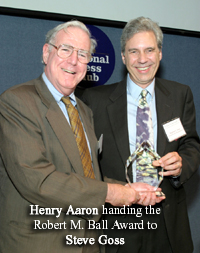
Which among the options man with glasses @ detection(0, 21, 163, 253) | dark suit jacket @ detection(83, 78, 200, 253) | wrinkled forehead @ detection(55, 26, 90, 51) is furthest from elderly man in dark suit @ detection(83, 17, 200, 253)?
wrinkled forehead @ detection(55, 26, 90, 51)

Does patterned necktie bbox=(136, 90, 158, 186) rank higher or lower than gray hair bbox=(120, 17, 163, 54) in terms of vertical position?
lower

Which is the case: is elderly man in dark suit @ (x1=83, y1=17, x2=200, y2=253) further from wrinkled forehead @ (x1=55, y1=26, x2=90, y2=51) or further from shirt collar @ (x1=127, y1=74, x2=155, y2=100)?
wrinkled forehead @ (x1=55, y1=26, x2=90, y2=51)

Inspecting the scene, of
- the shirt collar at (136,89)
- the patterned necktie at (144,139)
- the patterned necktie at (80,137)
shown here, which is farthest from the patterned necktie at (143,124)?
the patterned necktie at (80,137)

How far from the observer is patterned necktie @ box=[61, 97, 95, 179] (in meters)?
1.51

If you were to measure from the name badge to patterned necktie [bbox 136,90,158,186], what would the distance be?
0.12 metres

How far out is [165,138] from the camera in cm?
187

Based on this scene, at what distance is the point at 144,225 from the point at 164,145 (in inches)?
21.5

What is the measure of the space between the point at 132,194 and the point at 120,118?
0.59 meters

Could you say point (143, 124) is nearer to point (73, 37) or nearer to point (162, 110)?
point (162, 110)

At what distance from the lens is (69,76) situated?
5.36ft

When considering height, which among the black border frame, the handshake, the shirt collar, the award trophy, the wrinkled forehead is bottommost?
the handshake

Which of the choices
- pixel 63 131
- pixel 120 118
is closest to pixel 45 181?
Result: pixel 63 131

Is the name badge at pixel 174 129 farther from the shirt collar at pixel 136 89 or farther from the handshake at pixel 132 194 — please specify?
the handshake at pixel 132 194

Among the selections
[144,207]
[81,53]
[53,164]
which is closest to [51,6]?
[81,53]
